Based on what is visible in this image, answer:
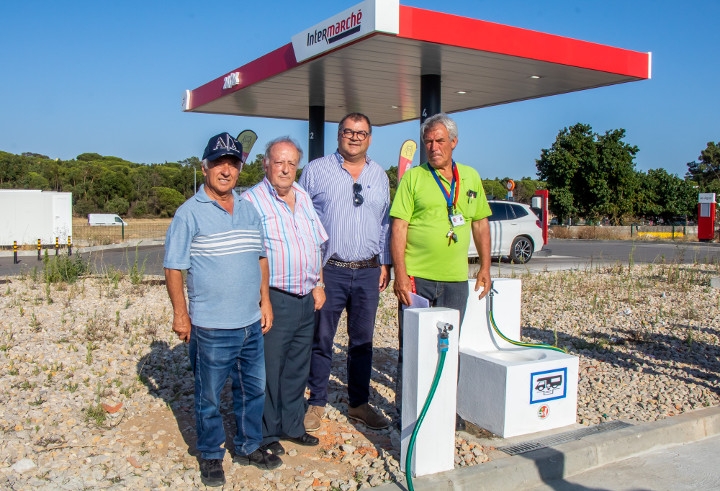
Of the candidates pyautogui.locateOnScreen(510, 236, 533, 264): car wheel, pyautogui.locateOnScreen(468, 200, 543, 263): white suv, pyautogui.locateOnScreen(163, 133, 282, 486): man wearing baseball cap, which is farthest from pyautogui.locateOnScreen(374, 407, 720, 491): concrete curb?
pyautogui.locateOnScreen(510, 236, 533, 264): car wheel

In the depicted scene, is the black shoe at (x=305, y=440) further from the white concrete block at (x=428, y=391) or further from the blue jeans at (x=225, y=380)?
the white concrete block at (x=428, y=391)

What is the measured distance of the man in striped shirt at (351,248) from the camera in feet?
14.5

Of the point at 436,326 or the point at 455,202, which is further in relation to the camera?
the point at 455,202

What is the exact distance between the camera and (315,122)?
18.4 meters

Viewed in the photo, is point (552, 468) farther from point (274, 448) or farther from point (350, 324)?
point (274, 448)

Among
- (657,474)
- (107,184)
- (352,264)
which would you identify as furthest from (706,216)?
(107,184)

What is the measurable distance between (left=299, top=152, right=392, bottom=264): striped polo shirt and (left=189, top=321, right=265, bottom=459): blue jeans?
34.5 inches

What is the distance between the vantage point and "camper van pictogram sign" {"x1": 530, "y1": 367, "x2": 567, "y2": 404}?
14.9 ft

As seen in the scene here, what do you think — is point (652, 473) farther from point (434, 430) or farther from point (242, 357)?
point (242, 357)

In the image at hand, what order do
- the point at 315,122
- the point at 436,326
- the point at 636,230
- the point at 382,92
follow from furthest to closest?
the point at 636,230 < the point at 315,122 < the point at 382,92 < the point at 436,326

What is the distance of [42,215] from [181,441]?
2464cm

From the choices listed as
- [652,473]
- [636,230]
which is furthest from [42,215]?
[636,230]

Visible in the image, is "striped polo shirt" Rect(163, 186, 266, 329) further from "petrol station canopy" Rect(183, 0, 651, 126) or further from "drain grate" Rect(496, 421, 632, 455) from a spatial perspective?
"petrol station canopy" Rect(183, 0, 651, 126)

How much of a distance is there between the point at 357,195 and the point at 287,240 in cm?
65
